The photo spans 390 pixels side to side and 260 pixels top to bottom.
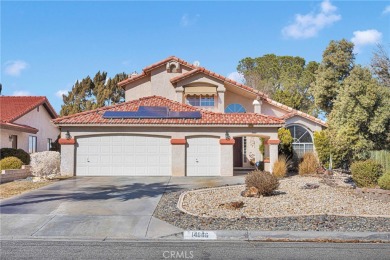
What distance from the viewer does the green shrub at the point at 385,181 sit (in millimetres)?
15562

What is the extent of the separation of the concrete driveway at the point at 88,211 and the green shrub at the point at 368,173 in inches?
251

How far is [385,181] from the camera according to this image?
15.7 meters

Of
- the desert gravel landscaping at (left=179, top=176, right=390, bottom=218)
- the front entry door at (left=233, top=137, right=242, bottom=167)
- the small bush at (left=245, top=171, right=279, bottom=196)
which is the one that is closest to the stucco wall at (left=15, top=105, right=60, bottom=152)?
the front entry door at (left=233, top=137, right=242, bottom=167)

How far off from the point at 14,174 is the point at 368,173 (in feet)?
56.0

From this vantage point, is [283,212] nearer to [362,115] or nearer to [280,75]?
[362,115]

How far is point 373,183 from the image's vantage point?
16766 mm

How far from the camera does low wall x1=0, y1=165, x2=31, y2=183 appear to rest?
19366 millimetres

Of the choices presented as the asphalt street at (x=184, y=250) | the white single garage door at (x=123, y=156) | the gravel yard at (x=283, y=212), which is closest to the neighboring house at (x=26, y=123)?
the white single garage door at (x=123, y=156)

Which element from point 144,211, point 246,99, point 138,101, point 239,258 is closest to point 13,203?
point 144,211

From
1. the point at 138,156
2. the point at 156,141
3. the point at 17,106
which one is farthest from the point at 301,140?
the point at 17,106

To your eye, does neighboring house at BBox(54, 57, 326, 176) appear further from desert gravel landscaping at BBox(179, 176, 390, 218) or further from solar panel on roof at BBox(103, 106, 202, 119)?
desert gravel landscaping at BBox(179, 176, 390, 218)

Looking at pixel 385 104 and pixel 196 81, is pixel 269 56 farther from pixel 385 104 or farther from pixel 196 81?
pixel 385 104

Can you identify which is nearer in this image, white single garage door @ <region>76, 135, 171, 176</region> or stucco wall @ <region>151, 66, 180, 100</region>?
white single garage door @ <region>76, 135, 171, 176</region>

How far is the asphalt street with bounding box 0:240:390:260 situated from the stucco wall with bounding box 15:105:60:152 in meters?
22.2
